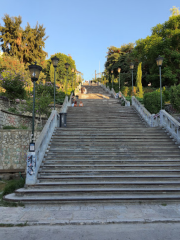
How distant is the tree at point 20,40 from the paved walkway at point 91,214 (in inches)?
1224

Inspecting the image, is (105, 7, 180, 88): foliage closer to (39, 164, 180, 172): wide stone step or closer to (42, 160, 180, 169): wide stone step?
(42, 160, 180, 169): wide stone step

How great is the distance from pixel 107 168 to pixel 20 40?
31.9m

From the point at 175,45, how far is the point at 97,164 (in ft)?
91.9

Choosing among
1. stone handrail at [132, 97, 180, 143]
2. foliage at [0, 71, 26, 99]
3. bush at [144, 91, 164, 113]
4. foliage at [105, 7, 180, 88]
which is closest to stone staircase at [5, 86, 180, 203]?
stone handrail at [132, 97, 180, 143]

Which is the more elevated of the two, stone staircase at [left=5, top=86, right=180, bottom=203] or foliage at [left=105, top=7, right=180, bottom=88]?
foliage at [left=105, top=7, right=180, bottom=88]

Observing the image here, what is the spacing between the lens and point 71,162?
8.01m

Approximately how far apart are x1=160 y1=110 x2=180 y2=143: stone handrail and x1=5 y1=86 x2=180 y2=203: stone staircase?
0.36 meters

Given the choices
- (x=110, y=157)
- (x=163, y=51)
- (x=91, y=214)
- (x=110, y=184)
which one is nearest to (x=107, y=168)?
(x=110, y=157)

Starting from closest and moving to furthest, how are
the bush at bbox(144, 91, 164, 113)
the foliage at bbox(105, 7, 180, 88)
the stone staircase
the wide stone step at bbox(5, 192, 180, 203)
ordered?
the wide stone step at bbox(5, 192, 180, 203)
the stone staircase
the bush at bbox(144, 91, 164, 113)
the foliage at bbox(105, 7, 180, 88)

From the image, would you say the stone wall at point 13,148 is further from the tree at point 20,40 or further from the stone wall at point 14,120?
the tree at point 20,40

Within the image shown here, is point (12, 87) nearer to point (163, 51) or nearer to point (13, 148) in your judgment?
point (13, 148)

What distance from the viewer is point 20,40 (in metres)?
31.4

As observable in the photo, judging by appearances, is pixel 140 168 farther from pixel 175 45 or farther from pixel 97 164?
pixel 175 45

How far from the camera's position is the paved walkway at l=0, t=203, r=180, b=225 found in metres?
4.84
